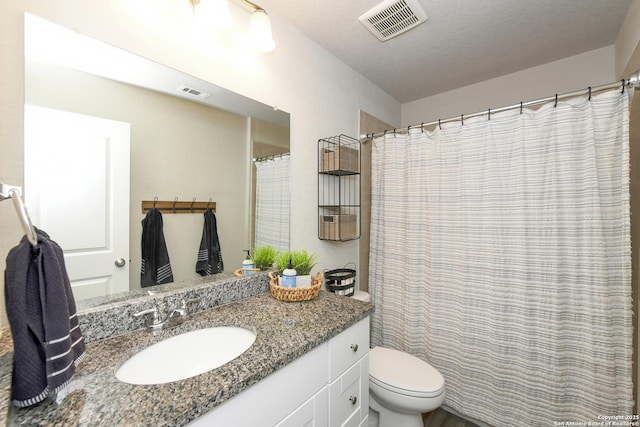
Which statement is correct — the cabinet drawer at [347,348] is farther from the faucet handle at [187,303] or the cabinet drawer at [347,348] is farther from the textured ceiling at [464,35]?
the textured ceiling at [464,35]

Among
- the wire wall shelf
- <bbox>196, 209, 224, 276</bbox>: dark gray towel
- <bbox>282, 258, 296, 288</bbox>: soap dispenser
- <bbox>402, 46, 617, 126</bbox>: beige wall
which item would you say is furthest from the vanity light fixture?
<bbox>402, 46, 617, 126</bbox>: beige wall

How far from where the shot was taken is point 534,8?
4.67 feet

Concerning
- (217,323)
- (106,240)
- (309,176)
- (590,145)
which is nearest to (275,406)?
(217,323)

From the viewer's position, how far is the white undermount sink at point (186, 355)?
2.64ft

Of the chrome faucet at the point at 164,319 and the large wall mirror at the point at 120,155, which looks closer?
the large wall mirror at the point at 120,155

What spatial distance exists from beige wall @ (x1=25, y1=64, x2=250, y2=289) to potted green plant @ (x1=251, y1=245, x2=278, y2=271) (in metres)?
0.08

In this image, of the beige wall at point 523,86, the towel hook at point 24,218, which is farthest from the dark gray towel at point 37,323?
the beige wall at point 523,86

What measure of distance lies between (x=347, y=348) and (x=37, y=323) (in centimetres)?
93

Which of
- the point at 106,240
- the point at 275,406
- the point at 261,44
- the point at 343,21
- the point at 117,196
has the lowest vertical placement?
the point at 275,406

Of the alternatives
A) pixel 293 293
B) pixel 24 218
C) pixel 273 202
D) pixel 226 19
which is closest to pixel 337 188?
pixel 273 202

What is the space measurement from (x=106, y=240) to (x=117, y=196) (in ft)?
0.52

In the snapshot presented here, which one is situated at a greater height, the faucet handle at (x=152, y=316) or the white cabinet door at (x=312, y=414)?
the faucet handle at (x=152, y=316)

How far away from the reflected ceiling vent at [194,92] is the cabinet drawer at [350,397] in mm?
1306

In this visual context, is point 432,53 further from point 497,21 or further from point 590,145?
point 590,145
